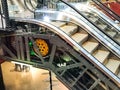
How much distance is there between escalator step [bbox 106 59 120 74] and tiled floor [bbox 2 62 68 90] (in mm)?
3646

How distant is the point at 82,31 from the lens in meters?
5.73

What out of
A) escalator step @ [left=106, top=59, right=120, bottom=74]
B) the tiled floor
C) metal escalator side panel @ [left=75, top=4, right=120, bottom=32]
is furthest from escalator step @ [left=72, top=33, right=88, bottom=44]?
the tiled floor

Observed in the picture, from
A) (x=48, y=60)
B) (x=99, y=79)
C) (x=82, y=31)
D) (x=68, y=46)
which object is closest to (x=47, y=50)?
(x=48, y=60)

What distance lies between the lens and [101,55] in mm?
5188

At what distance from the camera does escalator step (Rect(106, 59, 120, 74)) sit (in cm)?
488

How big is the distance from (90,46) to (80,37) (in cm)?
32

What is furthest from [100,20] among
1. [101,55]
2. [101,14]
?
[101,55]

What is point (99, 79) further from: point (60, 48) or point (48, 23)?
point (48, 23)

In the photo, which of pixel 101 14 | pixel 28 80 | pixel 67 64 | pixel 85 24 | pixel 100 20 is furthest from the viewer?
pixel 28 80

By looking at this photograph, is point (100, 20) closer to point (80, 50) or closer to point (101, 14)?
point (101, 14)

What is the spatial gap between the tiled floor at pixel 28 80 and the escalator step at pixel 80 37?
138 inches

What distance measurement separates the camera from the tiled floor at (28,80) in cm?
868

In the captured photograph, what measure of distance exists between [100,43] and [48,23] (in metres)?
1.39

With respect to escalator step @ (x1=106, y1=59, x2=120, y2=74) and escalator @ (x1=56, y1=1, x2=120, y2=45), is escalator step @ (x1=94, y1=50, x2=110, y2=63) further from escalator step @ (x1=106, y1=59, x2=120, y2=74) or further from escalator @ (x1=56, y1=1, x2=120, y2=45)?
escalator @ (x1=56, y1=1, x2=120, y2=45)
